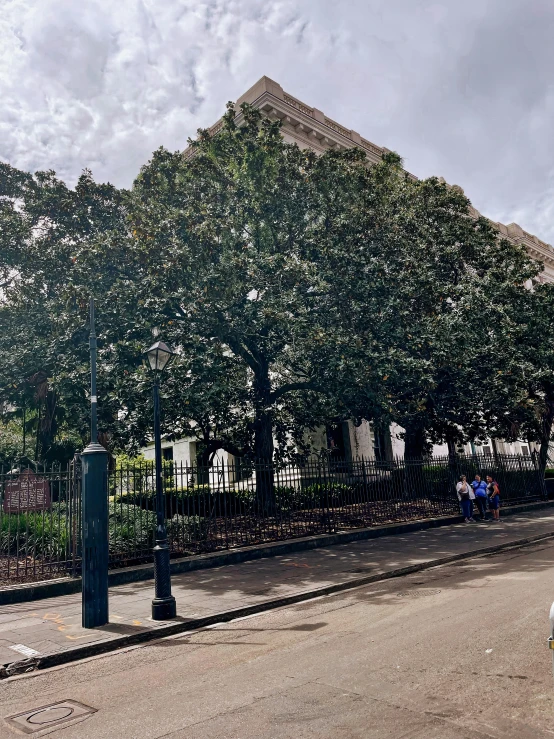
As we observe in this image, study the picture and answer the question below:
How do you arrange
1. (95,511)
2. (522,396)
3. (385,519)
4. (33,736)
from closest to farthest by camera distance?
1. (33,736)
2. (95,511)
3. (385,519)
4. (522,396)

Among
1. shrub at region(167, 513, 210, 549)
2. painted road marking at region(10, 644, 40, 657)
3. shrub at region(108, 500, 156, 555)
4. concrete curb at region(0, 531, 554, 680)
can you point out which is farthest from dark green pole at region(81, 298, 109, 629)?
shrub at region(167, 513, 210, 549)

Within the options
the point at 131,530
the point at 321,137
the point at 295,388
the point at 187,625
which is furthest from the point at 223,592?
the point at 321,137

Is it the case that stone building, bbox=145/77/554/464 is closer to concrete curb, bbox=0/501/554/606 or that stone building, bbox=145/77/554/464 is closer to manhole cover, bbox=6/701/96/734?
concrete curb, bbox=0/501/554/606

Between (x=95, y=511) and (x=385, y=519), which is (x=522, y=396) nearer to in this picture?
(x=385, y=519)

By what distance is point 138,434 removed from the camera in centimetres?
1480

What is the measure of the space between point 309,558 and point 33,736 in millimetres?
9662

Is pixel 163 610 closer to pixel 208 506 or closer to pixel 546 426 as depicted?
pixel 208 506

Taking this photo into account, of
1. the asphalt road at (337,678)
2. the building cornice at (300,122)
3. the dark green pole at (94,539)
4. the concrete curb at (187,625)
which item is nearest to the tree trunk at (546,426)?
the building cornice at (300,122)

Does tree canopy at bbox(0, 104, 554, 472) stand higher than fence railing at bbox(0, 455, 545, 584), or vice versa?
tree canopy at bbox(0, 104, 554, 472)

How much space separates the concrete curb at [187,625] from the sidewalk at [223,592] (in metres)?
0.01

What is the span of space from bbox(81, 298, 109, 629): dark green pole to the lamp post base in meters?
0.71

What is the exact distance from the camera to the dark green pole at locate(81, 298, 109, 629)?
26.7 feet

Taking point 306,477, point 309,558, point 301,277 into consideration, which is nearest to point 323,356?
point 301,277

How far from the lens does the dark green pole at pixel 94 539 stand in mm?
8141
